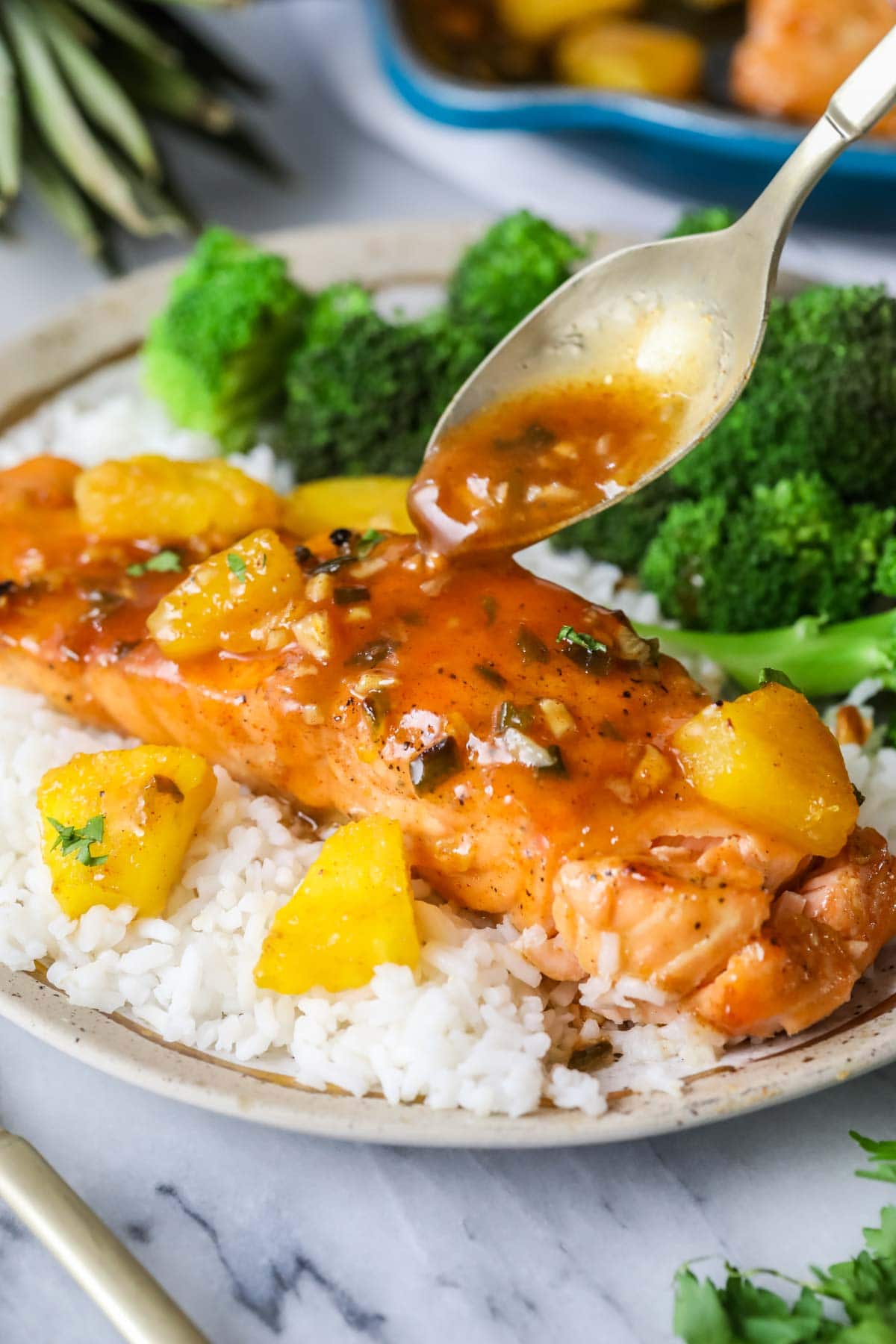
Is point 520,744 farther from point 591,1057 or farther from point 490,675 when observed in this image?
point 591,1057

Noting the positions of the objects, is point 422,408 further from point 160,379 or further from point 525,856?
point 525,856

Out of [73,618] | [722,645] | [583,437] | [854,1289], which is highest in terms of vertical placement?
[583,437]

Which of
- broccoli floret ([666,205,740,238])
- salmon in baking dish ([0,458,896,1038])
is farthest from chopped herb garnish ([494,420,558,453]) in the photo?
broccoli floret ([666,205,740,238])

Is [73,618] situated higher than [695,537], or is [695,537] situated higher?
[73,618]

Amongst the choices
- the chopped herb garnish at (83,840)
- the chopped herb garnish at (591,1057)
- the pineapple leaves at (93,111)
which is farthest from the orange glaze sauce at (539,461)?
the pineapple leaves at (93,111)

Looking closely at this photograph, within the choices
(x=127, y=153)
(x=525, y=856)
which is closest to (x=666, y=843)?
(x=525, y=856)

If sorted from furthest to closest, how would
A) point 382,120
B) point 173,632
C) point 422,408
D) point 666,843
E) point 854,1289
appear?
point 382,120 → point 422,408 → point 173,632 → point 666,843 → point 854,1289

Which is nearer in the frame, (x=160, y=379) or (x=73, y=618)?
(x=73, y=618)
